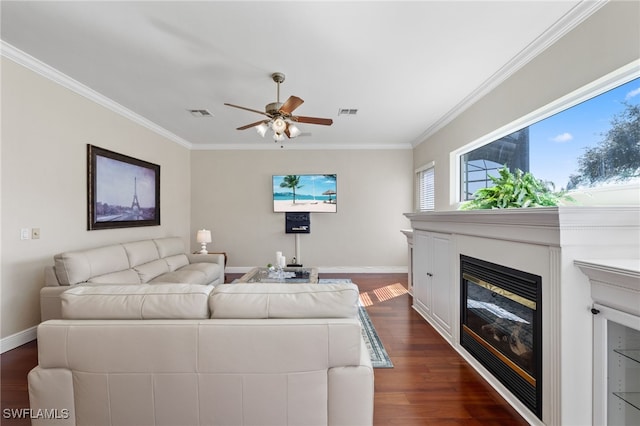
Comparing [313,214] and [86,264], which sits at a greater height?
[313,214]

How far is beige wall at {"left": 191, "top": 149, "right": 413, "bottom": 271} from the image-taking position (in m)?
5.76

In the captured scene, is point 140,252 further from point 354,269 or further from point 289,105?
point 354,269

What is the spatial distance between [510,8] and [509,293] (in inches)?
79.7

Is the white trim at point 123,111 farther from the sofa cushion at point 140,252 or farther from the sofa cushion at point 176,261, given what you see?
the sofa cushion at point 176,261

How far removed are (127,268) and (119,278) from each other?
0.35 meters

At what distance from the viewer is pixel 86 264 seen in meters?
2.76

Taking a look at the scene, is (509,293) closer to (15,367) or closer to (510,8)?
(510,8)

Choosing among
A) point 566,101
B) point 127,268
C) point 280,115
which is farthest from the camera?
point 127,268

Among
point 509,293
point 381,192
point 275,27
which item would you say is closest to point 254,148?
point 381,192

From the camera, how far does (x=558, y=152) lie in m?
2.40

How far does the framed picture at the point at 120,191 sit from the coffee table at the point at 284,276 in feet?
6.37

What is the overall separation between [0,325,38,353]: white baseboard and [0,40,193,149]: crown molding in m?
2.58

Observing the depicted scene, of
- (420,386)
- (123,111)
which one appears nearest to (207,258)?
(123,111)

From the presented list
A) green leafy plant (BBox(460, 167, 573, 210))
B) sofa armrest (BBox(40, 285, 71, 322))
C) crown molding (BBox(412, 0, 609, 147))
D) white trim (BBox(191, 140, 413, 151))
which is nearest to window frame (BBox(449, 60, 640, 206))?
crown molding (BBox(412, 0, 609, 147))
